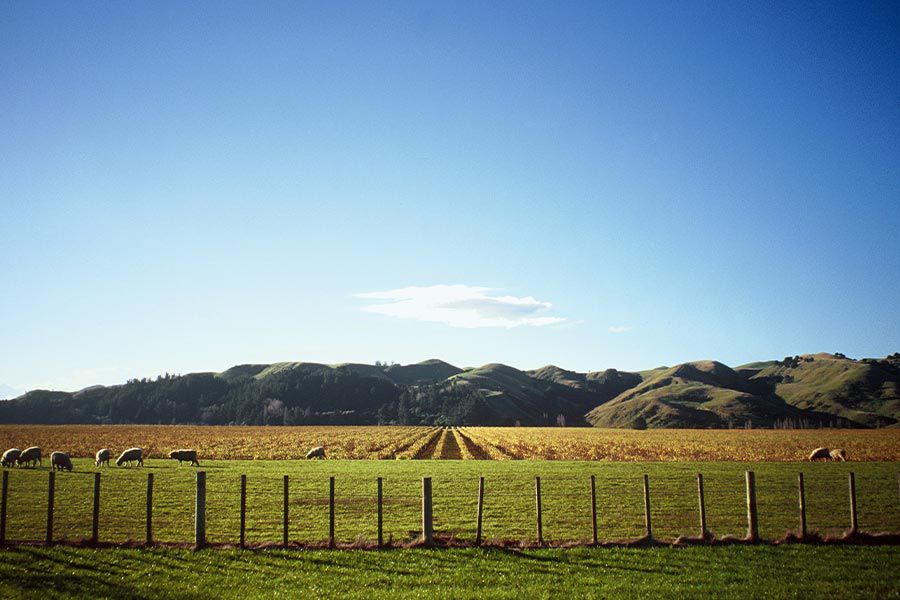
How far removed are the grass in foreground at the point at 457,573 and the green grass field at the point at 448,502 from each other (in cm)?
284

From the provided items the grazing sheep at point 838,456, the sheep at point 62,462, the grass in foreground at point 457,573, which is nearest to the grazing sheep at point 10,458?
the sheep at point 62,462

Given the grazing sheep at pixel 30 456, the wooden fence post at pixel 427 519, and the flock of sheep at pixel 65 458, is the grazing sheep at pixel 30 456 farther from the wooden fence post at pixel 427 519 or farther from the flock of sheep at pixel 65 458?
the wooden fence post at pixel 427 519

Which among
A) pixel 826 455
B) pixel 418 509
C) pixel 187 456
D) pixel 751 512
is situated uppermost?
pixel 751 512

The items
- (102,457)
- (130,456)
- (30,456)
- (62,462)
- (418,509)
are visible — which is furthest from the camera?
(102,457)

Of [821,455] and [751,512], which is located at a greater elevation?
[751,512]

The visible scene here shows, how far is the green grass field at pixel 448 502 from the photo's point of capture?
67.2 feet

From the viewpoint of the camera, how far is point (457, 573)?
1393 cm

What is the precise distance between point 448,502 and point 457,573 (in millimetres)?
13847

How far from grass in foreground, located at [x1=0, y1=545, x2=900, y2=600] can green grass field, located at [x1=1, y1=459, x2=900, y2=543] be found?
9.32 feet

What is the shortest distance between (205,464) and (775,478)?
43162mm

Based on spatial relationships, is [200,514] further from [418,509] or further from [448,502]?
[448,502]

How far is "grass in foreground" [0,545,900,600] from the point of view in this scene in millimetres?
12555

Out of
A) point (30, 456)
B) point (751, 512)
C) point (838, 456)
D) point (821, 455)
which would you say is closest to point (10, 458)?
point (30, 456)

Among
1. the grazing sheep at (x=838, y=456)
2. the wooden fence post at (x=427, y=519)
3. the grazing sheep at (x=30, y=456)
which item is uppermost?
the wooden fence post at (x=427, y=519)
